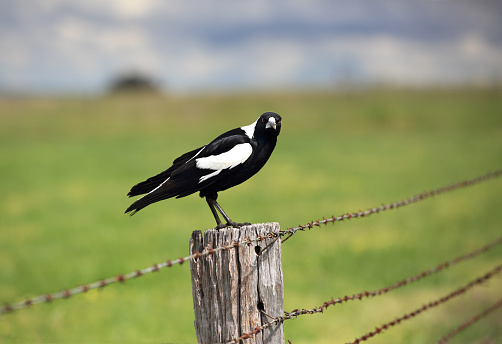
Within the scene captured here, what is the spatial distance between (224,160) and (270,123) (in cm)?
33

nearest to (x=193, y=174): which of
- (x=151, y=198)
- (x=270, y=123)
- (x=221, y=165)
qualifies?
(x=221, y=165)

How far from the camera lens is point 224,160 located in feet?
9.89

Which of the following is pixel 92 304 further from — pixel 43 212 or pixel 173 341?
pixel 43 212

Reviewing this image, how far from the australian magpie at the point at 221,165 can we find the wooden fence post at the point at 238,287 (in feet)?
1.06

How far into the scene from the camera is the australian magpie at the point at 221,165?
117 inches

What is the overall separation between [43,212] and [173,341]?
13578mm

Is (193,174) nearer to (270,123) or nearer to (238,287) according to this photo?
(270,123)

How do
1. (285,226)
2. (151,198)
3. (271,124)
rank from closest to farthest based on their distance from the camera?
(151,198), (271,124), (285,226)

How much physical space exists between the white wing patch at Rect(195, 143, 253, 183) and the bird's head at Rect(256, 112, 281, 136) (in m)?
0.14

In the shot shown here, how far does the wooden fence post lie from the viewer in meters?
2.68

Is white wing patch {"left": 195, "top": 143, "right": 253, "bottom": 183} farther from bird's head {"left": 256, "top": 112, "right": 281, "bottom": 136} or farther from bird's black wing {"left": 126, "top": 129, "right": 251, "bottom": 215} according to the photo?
bird's head {"left": 256, "top": 112, "right": 281, "bottom": 136}

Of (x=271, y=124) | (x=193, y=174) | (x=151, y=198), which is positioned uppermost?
(x=271, y=124)

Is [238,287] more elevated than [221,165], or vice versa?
[221,165]

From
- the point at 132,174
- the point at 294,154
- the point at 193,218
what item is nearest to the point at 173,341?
the point at 193,218
